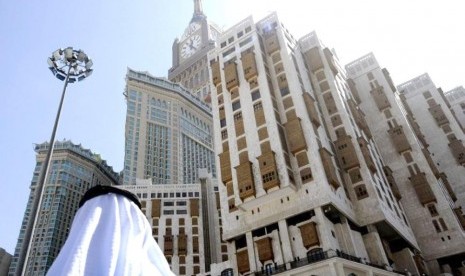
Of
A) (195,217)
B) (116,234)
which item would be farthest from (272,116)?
(116,234)

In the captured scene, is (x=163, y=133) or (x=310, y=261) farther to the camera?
(x=163, y=133)

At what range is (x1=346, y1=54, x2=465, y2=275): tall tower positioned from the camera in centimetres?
4797

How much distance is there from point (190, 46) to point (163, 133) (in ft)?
196

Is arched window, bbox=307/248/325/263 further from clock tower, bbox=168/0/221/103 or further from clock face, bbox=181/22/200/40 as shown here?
clock face, bbox=181/22/200/40

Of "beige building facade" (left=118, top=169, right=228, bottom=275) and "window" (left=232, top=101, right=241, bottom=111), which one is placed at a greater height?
"window" (left=232, top=101, right=241, bottom=111)

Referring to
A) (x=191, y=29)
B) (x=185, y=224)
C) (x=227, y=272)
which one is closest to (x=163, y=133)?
(x=185, y=224)

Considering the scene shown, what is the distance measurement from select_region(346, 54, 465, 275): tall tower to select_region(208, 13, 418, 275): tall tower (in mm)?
2641

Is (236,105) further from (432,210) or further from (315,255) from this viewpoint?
(432,210)

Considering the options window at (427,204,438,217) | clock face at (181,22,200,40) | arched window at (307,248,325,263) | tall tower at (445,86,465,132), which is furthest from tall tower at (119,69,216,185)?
window at (427,204,438,217)

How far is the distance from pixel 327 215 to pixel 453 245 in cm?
1783

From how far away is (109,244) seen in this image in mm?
3719

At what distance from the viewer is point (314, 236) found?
37562 millimetres

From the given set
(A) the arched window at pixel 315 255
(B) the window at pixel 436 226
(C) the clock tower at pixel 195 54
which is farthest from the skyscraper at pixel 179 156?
(B) the window at pixel 436 226

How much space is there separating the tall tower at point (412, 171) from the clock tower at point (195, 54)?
3043 inches
